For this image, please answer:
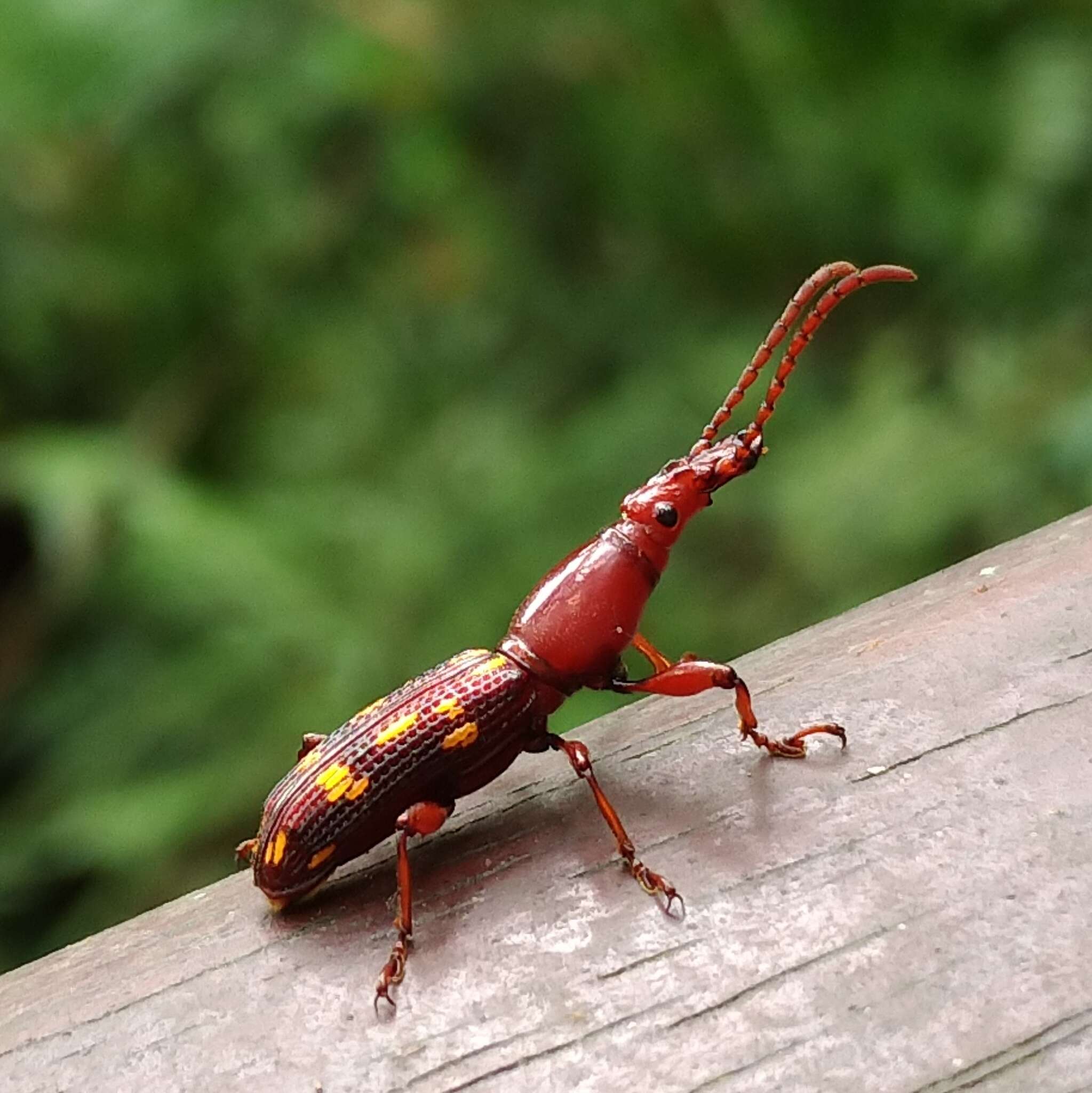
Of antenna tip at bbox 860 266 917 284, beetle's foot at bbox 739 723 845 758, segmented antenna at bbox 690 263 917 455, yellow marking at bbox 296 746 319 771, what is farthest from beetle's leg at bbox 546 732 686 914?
antenna tip at bbox 860 266 917 284

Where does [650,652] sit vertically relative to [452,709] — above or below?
below

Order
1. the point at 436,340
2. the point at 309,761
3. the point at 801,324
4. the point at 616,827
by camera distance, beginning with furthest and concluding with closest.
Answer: the point at 436,340 < the point at 801,324 < the point at 309,761 < the point at 616,827

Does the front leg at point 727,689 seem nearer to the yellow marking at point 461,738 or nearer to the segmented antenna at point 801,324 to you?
the yellow marking at point 461,738

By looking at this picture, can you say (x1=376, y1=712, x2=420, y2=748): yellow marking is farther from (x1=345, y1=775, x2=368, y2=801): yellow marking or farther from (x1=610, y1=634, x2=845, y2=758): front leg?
(x1=610, y1=634, x2=845, y2=758): front leg

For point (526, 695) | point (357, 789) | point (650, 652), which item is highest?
point (357, 789)

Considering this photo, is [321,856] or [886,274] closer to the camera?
[321,856]

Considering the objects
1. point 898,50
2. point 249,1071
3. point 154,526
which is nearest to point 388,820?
point 249,1071

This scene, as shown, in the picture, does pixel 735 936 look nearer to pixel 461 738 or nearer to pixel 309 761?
pixel 461 738

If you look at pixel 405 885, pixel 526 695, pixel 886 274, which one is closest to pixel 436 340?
pixel 526 695

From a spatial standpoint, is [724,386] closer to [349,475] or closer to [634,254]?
[634,254]
